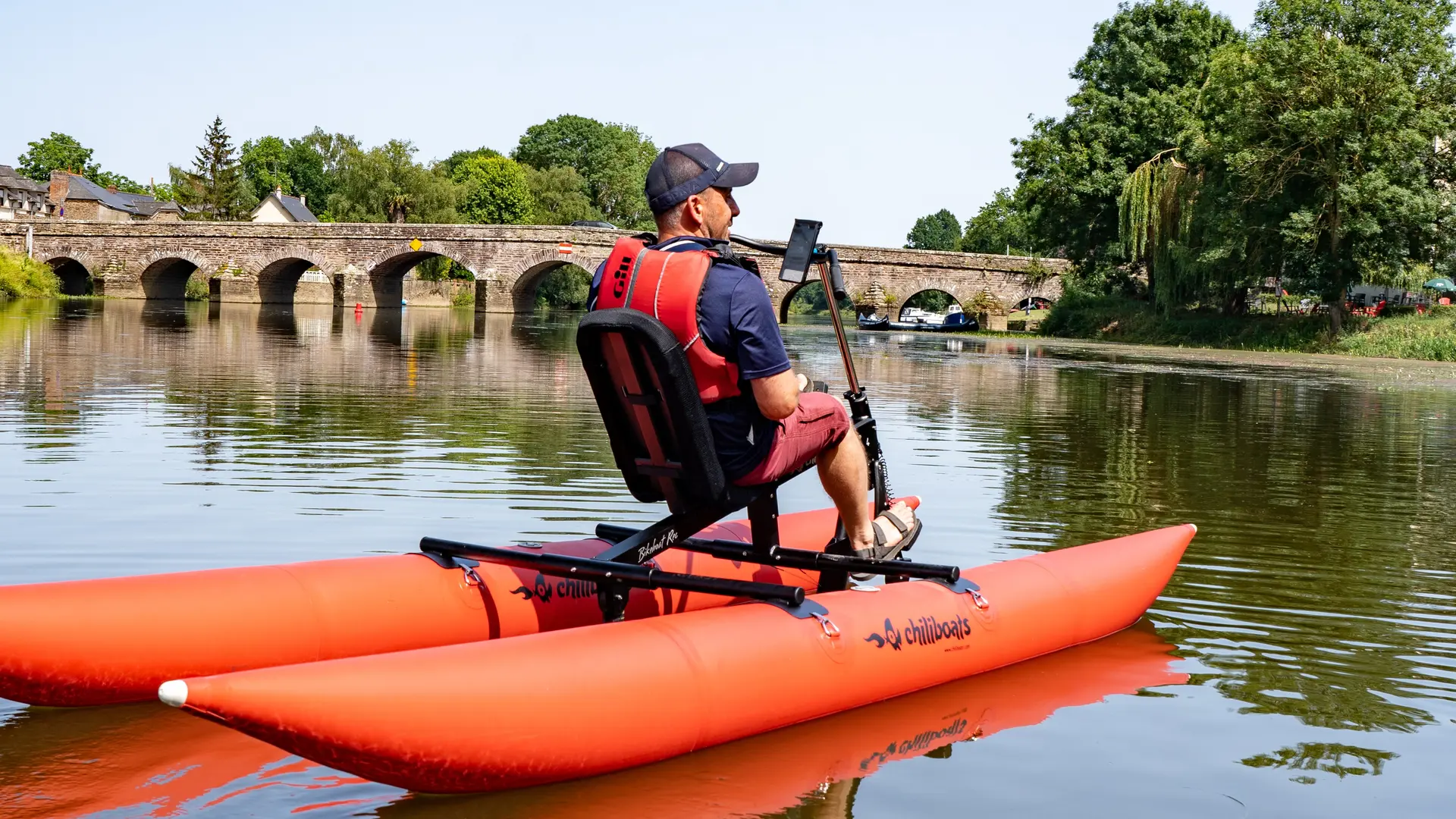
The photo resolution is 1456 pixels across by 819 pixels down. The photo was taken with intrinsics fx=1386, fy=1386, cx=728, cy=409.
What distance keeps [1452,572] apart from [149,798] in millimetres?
6010

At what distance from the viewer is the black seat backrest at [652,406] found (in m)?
4.11

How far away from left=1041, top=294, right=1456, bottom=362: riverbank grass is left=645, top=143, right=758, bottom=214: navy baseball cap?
30.6m

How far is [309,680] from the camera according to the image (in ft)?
10.00

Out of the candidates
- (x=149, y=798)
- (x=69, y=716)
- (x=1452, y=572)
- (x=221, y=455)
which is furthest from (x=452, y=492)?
(x=1452, y=572)

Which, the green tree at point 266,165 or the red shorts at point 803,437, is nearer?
the red shorts at point 803,437

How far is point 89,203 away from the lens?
86.3 m

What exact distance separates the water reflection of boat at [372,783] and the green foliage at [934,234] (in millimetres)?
142769

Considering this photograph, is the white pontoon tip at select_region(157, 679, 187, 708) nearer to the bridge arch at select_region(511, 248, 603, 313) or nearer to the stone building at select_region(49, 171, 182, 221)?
the bridge arch at select_region(511, 248, 603, 313)

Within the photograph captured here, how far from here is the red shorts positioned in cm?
443

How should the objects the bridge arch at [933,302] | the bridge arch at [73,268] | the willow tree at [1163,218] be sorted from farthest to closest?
the bridge arch at [933,302] < the bridge arch at [73,268] < the willow tree at [1163,218]

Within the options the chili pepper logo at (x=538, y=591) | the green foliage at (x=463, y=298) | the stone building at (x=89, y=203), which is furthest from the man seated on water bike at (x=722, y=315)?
the stone building at (x=89, y=203)

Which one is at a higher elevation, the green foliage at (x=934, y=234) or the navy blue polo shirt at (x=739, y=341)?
the green foliage at (x=934, y=234)

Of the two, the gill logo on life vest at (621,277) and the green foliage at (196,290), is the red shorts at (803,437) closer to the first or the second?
the gill logo on life vest at (621,277)

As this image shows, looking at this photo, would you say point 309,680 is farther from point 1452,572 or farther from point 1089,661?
point 1452,572
